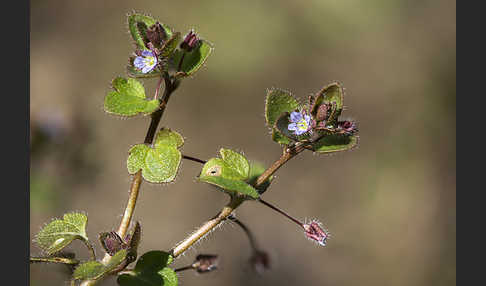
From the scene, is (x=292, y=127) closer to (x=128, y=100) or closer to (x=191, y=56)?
(x=191, y=56)

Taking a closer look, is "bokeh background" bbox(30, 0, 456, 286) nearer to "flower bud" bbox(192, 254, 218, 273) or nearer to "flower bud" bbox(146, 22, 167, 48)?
"flower bud" bbox(192, 254, 218, 273)

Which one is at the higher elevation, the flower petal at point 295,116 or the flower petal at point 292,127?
the flower petal at point 295,116

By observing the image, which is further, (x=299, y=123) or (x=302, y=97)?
(x=302, y=97)

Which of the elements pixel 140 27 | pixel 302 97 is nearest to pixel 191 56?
pixel 140 27

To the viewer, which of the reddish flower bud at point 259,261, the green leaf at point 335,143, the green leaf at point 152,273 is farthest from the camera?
the reddish flower bud at point 259,261

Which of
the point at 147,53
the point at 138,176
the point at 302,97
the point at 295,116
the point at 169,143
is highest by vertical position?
the point at 302,97

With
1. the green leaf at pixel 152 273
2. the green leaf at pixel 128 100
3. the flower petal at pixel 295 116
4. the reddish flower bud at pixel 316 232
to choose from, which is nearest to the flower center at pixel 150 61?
the green leaf at pixel 128 100

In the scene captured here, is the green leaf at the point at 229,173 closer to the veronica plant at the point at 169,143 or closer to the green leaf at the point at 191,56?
the veronica plant at the point at 169,143
